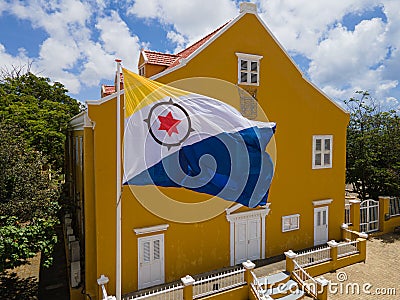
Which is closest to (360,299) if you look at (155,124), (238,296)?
(238,296)

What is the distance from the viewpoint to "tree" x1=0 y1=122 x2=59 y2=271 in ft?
28.0

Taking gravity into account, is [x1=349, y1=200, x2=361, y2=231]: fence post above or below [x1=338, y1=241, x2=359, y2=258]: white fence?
above

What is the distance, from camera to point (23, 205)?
9734 millimetres

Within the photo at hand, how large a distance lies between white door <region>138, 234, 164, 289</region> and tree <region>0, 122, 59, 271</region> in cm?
307

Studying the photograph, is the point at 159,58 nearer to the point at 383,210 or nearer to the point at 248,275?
the point at 248,275

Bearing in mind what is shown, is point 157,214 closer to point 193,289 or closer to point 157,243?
point 157,243

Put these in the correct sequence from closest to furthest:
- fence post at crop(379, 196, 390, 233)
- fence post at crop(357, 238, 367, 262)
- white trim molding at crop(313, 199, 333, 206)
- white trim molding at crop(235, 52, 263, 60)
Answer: white trim molding at crop(235, 52, 263, 60), fence post at crop(357, 238, 367, 262), white trim molding at crop(313, 199, 333, 206), fence post at crop(379, 196, 390, 233)

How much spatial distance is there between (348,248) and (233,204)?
6924 mm

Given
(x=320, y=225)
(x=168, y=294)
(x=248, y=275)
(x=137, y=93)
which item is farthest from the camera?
(x=320, y=225)

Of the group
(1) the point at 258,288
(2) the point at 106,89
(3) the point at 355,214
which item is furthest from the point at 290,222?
(2) the point at 106,89

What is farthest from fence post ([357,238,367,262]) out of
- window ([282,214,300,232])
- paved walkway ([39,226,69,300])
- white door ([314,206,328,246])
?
paved walkway ([39,226,69,300])

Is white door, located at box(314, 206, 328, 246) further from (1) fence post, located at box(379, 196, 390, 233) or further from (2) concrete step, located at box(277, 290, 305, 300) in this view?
(1) fence post, located at box(379, 196, 390, 233)

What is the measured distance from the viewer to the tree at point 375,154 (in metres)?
18.2

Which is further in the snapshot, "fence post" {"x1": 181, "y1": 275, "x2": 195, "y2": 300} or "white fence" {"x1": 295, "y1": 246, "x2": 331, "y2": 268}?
"white fence" {"x1": 295, "y1": 246, "x2": 331, "y2": 268}
